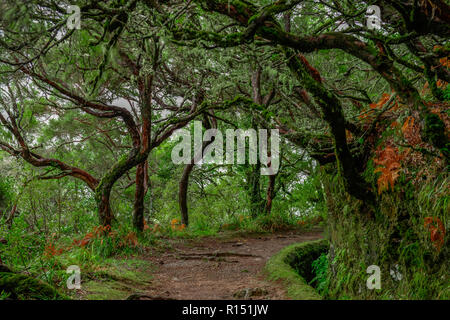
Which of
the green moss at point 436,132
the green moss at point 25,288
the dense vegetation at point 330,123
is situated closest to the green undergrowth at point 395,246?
the dense vegetation at point 330,123

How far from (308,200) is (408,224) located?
9204mm

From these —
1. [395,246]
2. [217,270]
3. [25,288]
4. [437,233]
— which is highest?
[437,233]

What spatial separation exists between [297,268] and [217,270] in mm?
1532

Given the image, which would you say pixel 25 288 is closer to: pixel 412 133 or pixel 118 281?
pixel 118 281

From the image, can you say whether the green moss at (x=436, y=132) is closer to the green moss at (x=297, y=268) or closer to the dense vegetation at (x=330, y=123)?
the dense vegetation at (x=330, y=123)

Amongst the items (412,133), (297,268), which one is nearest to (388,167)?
(412,133)

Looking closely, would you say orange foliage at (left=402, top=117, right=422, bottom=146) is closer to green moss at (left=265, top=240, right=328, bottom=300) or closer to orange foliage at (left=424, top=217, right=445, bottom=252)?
orange foliage at (left=424, top=217, right=445, bottom=252)

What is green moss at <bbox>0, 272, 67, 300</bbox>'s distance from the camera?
8.70 feet

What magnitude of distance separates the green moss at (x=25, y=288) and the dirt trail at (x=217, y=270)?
140 cm

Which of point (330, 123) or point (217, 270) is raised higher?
point (330, 123)

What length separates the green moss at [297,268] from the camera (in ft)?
12.3

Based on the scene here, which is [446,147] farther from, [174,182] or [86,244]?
[174,182]

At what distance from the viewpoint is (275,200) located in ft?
41.3

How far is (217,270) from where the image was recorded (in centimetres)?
584
